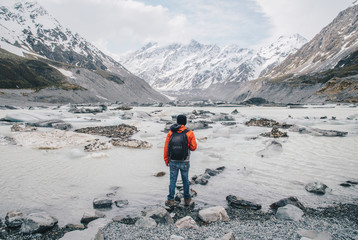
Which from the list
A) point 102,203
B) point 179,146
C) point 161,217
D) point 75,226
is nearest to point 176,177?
point 179,146

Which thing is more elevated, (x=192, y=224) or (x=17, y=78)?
(x=17, y=78)

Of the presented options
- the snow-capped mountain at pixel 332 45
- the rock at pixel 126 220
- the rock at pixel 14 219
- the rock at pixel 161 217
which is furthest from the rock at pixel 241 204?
the snow-capped mountain at pixel 332 45

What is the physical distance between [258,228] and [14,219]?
5.26 m

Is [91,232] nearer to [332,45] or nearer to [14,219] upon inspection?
[14,219]

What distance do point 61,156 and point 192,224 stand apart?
28.0 feet

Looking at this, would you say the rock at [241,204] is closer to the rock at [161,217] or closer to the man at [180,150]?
the man at [180,150]

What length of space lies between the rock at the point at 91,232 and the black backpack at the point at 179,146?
2.32 m

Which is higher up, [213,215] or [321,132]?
[321,132]

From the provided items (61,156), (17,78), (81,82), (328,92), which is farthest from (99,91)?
(61,156)

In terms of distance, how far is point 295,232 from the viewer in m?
4.90

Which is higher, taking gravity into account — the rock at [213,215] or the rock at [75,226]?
the rock at [213,215]

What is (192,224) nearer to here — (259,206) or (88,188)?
(259,206)

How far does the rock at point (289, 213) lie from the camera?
5.50 meters

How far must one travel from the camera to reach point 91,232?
4.92m
